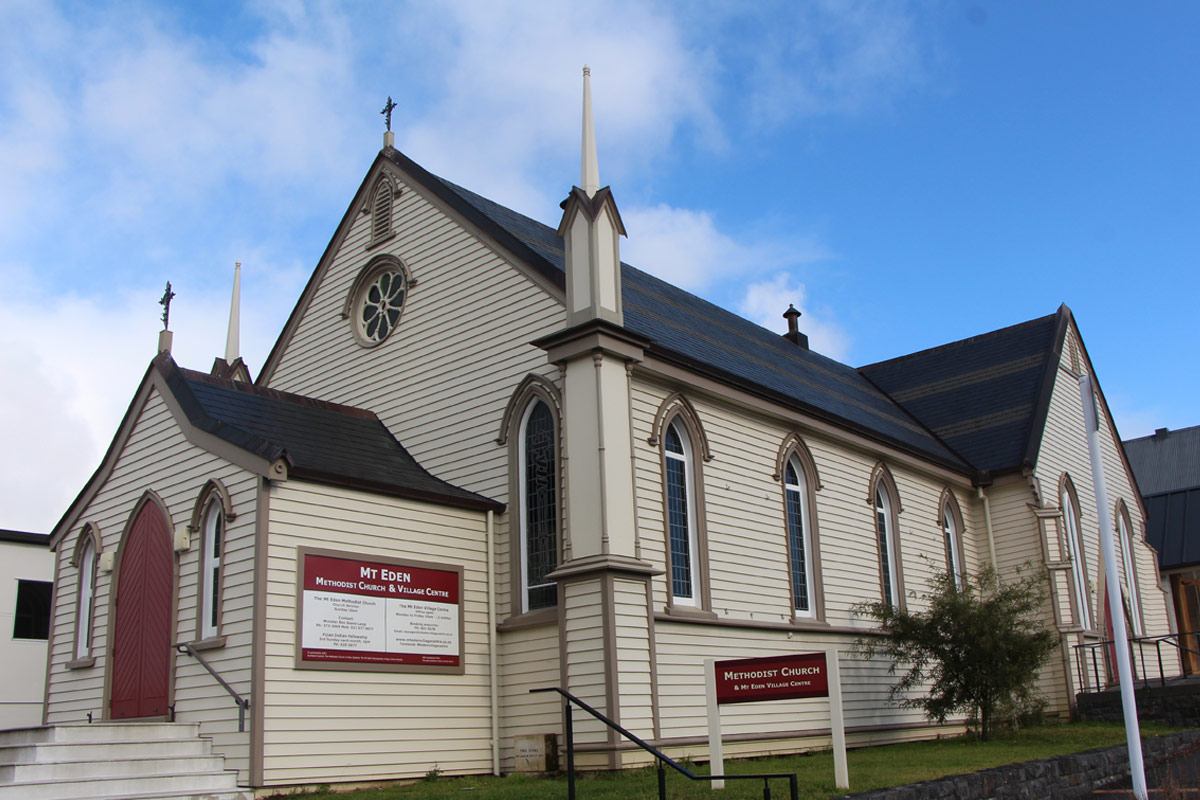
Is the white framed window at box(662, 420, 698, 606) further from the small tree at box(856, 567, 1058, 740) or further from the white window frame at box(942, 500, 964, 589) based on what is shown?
the white window frame at box(942, 500, 964, 589)

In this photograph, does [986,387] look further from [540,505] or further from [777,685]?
[777,685]

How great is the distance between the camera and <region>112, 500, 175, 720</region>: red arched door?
597 inches

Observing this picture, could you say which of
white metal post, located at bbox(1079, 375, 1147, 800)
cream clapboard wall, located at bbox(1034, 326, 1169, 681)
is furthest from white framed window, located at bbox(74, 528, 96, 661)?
cream clapboard wall, located at bbox(1034, 326, 1169, 681)

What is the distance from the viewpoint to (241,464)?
1443 centimetres

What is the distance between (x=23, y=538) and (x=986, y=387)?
2477cm

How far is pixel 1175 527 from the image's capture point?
37812 millimetres

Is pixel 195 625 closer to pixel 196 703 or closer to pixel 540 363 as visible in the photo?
pixel 196 703

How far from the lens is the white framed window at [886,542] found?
22859 millimetres

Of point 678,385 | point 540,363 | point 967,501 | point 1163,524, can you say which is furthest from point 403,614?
point 1163,524

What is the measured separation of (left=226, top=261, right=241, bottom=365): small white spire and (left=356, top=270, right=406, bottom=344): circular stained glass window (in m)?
4.13

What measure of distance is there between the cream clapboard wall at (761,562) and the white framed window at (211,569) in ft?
19.1

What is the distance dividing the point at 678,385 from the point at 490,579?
4.18 m

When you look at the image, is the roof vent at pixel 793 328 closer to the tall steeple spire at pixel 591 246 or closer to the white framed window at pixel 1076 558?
the white framed window at pixel 1076 558

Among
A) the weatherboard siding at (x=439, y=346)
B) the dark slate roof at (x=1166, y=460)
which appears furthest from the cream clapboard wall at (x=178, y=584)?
the dark slate roof at (x=1166, y=460)
